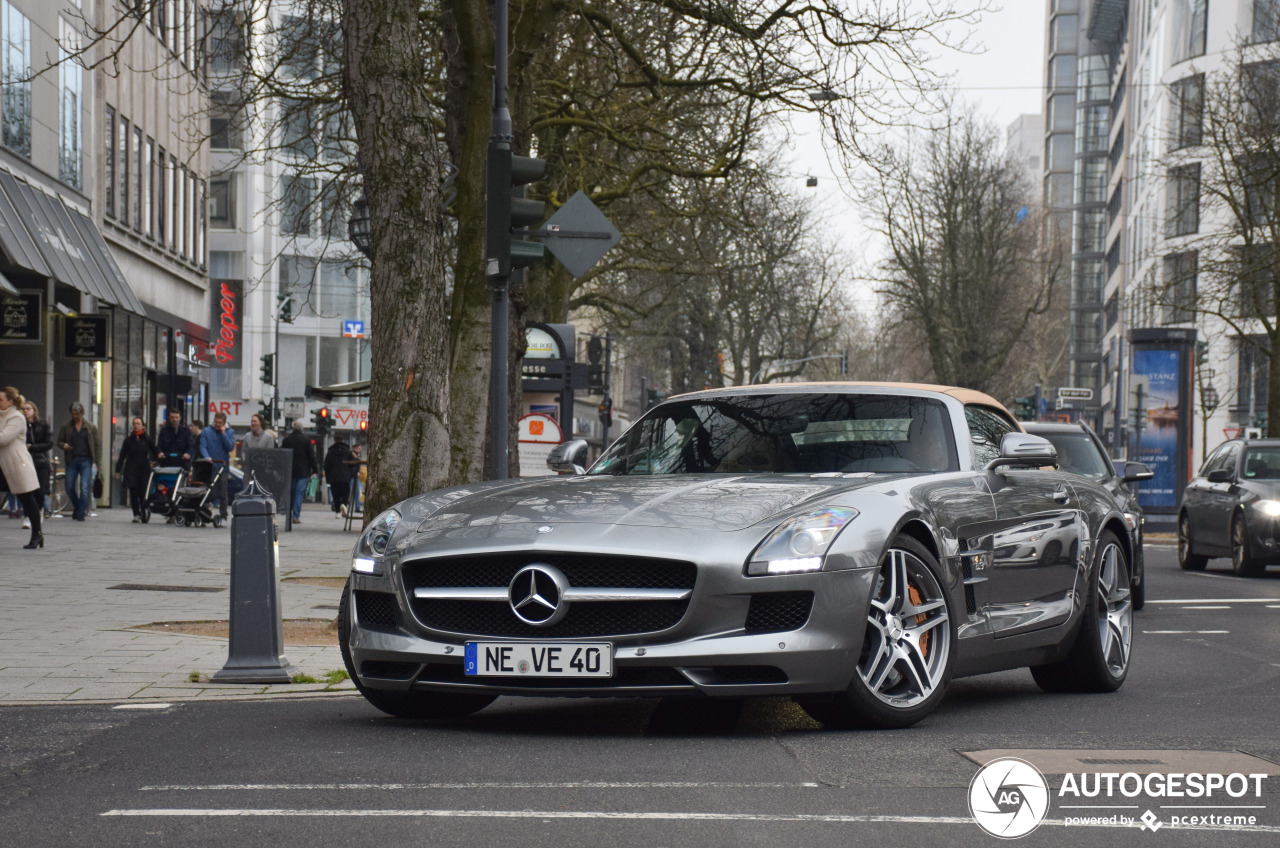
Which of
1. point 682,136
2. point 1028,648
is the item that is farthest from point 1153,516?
point 1028,648

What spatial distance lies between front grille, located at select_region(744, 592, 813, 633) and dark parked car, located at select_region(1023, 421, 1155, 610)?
28.4 ft

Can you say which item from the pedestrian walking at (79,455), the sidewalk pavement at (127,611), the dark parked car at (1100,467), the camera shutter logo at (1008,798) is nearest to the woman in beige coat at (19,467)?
the sidewalk pavement at (127,611)

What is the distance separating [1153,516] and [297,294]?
41.8 m

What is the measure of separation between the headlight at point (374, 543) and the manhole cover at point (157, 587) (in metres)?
8.20

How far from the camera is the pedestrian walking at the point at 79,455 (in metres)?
26.9

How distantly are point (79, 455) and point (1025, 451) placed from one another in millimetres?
22321

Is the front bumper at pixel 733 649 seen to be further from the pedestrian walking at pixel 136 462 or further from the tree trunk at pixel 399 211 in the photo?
the pedestrian walking at pixel 136 462

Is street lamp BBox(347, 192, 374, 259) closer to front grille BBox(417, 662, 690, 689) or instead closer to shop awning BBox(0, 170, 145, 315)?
shop awning BBox(0, 170, 145, 315)

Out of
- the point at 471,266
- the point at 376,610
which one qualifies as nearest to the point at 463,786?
the point at 376,610

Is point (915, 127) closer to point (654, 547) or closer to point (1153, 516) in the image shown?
point (654, 547)

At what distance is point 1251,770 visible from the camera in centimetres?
588

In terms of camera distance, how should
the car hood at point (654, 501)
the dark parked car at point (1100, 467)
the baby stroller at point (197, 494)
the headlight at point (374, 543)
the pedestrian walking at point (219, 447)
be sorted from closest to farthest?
1. the car hood at point (654, 501)
2. the headlight at point (374, 543)
3. the dark parked car at point (1100, 467)
4. the baby stroller at point (197, 494)
5. the pedestrian walking at point (219, 447)

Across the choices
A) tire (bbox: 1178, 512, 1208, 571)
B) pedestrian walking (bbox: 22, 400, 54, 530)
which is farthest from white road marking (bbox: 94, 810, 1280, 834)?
pedestrian walking (bbox: 22, 400, 54, 530)

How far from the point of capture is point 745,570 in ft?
20.4
